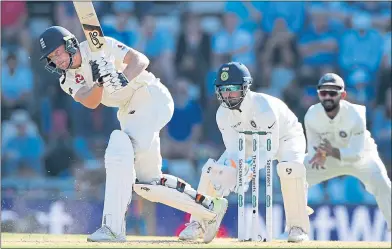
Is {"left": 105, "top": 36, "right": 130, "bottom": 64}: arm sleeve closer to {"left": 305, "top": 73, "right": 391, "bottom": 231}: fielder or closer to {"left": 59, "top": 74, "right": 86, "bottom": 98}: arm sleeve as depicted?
{"left": 59, "top": 74, "right": 86, "bottom": 98}: arm sleeve

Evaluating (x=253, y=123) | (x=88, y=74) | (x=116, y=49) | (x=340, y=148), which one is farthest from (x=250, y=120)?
(x=340, y=148)

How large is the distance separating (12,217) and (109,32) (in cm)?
303

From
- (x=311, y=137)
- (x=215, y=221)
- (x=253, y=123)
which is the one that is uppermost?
(x=311, y=137)

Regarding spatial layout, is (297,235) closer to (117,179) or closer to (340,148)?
(117,179)

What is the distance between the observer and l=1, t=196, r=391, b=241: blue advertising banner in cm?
1046

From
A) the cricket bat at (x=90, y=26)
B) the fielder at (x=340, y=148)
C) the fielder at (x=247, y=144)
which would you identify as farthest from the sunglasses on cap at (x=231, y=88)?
the fielder at (x=340, y=148)

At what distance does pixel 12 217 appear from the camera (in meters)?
Answer: 10.4

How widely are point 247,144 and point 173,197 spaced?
82cm

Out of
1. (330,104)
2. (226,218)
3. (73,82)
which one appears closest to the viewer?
(73,82)

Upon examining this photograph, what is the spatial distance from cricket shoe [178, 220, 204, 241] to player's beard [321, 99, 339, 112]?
7.73 ft

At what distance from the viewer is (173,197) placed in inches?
295

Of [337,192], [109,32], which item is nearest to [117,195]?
[337,192]

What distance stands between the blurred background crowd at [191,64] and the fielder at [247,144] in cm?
375

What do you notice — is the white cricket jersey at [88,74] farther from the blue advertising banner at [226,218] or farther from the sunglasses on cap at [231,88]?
the blue advertising banner at [226,218]
